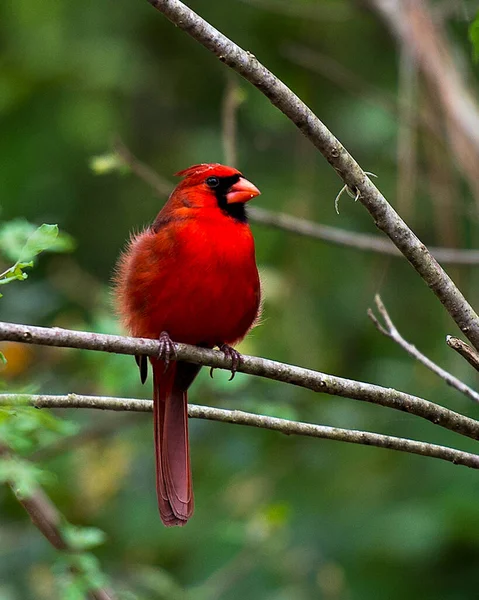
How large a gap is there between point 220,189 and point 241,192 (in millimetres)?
89

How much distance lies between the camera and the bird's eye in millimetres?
3646

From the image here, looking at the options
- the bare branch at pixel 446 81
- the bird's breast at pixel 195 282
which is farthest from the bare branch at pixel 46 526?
the bare branch at pixel 446 81

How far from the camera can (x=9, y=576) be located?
4863mm

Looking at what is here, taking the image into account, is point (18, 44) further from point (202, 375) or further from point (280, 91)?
point (280, 91)

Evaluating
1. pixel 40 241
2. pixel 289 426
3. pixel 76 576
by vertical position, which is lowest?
pixel 76 576

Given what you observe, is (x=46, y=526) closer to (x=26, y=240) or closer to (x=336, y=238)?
(x=26, y=240)

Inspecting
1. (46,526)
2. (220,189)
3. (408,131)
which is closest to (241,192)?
(220,189)

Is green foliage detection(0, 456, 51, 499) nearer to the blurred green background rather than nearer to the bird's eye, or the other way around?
the blurred green background

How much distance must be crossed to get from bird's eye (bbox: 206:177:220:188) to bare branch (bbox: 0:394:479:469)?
1.25 metres

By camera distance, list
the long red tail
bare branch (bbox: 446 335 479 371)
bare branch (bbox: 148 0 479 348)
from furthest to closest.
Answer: the long red tail, bare branch (bbox: 446 335 479 371), bare branch (bbox: 148 0 479 348)

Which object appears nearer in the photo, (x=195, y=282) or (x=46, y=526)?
(x=46, y=526)

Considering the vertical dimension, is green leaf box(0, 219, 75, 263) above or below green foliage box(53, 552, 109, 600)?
above

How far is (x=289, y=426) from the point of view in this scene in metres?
2.49

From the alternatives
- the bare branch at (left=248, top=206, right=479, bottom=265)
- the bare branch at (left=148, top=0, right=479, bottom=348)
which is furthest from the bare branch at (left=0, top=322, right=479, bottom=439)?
the bare branch at (left=248, top=206, right=479, bottom=265)
